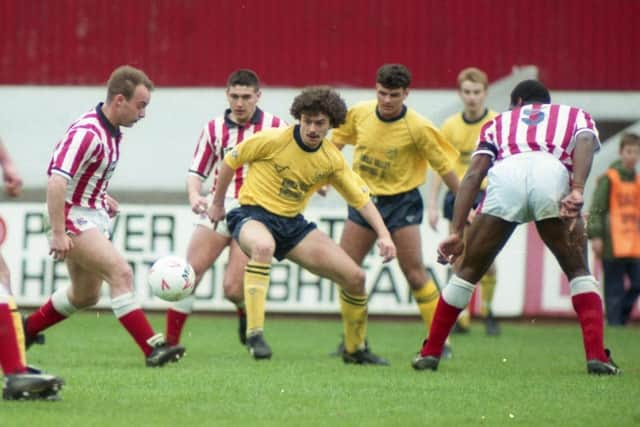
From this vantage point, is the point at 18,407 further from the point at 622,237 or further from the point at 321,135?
the point at 622,237

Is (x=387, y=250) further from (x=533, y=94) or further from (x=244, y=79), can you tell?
(x=244, y=79)

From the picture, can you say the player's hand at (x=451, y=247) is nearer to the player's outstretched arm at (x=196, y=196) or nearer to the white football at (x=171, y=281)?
the white football at (x=171, y=281)

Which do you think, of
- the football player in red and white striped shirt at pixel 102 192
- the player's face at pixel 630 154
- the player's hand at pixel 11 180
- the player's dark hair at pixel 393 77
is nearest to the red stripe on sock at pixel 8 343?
the player's hand at pixel 11 180

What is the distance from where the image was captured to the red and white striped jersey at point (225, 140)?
35.0 feet

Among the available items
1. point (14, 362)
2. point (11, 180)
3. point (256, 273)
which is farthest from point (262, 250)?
point (14, 362)

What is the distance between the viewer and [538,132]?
28.6 ft

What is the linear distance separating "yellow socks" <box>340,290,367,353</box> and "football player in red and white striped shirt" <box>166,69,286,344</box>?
3.66 ft

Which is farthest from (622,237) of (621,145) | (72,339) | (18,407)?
(18,407)

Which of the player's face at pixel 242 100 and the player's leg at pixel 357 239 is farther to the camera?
the player's face at pixel 242 100

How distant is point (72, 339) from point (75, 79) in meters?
4.60

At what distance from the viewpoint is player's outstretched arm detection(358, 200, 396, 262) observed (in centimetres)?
902

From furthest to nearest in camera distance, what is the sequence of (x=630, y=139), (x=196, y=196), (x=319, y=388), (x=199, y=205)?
(x=630, y=139) < (x=196, y=196) < (x=199, y=205) < (x=319, y=388)

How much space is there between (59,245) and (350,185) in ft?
6.93

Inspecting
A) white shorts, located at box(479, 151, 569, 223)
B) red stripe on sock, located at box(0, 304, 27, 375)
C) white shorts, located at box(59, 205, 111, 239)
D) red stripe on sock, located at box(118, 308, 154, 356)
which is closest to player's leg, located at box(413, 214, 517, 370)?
white shorts, located at box(479, 151, 569, 223)
